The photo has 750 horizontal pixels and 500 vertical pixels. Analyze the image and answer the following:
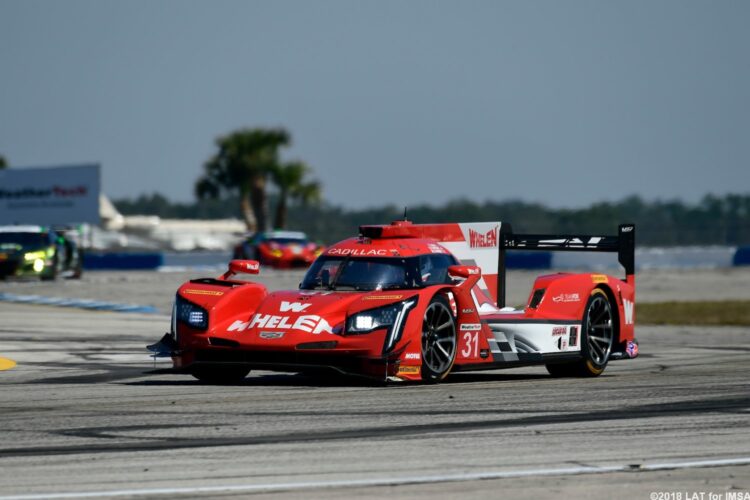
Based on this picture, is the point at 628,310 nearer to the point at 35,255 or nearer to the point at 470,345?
the point at 470,345

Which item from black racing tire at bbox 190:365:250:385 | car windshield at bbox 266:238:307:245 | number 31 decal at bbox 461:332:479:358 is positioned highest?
car windshield at bbox 266:238:307:245

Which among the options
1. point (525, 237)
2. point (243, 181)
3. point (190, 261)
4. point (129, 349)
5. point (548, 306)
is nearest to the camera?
point (548, 306)

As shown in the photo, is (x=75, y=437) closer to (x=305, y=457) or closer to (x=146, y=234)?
(x=305, y=457)

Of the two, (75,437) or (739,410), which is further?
(739,410)

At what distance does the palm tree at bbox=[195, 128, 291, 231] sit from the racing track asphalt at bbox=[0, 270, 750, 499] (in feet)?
217

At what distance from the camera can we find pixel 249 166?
260ft

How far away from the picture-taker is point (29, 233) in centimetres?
3591

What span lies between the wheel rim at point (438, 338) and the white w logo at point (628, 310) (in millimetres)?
2603

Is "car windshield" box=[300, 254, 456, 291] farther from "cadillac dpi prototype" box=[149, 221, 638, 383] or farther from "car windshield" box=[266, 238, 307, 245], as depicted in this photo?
"car windshield" box=[266, 238, 307, 245]

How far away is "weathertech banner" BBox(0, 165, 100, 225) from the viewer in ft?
181

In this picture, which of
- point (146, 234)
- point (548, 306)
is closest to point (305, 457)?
point (548, 306)

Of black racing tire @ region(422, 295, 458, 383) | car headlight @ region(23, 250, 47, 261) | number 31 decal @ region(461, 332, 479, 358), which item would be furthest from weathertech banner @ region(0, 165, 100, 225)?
black racing tire @ region(422, 295, 458, 383)

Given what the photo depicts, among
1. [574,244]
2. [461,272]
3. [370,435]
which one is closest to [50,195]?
[574,244]

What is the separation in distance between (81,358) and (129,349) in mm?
1601
